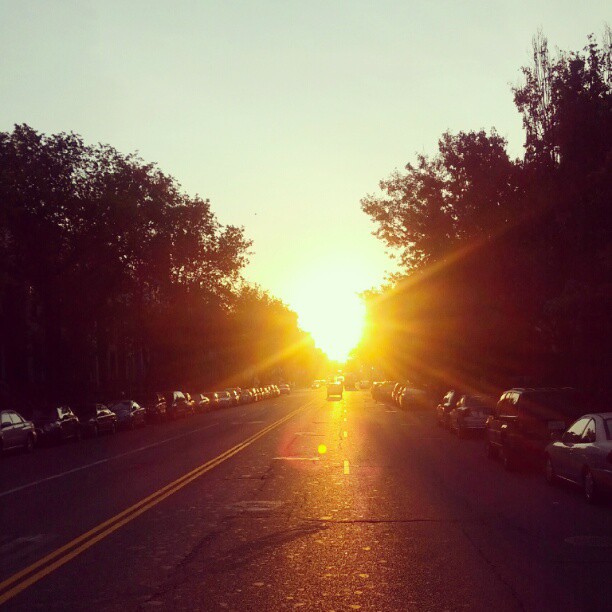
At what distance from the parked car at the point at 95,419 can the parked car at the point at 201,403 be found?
71.1 feet

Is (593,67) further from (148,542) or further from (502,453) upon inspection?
(148,542)

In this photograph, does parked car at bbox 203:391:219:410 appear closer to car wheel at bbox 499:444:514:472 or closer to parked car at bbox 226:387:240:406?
parked car at bbox 226:387:240:406

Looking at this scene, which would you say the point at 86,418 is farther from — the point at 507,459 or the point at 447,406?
the point at 507,459

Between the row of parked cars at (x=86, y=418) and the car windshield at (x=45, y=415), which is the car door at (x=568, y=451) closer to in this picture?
the row of parked cars at (x=86, y=418)

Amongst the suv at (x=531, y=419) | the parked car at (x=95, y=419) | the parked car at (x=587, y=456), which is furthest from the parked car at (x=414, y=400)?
the parked car at (x=587, y=456)

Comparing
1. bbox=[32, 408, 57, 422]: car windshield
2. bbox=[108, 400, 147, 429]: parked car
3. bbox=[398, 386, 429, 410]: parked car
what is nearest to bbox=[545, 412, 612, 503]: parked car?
bbox=[32, 408, 57, 422]: car windshield

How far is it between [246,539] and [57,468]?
11.7m

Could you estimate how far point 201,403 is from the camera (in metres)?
60.0

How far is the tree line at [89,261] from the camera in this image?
36.5 meters

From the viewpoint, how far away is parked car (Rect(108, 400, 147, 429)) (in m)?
39.8

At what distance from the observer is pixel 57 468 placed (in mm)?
20094

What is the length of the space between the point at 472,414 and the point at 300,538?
18.0 m

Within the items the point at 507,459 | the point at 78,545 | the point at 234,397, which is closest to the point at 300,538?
the point at 78,545

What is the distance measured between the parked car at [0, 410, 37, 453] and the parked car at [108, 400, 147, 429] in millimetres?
11530
